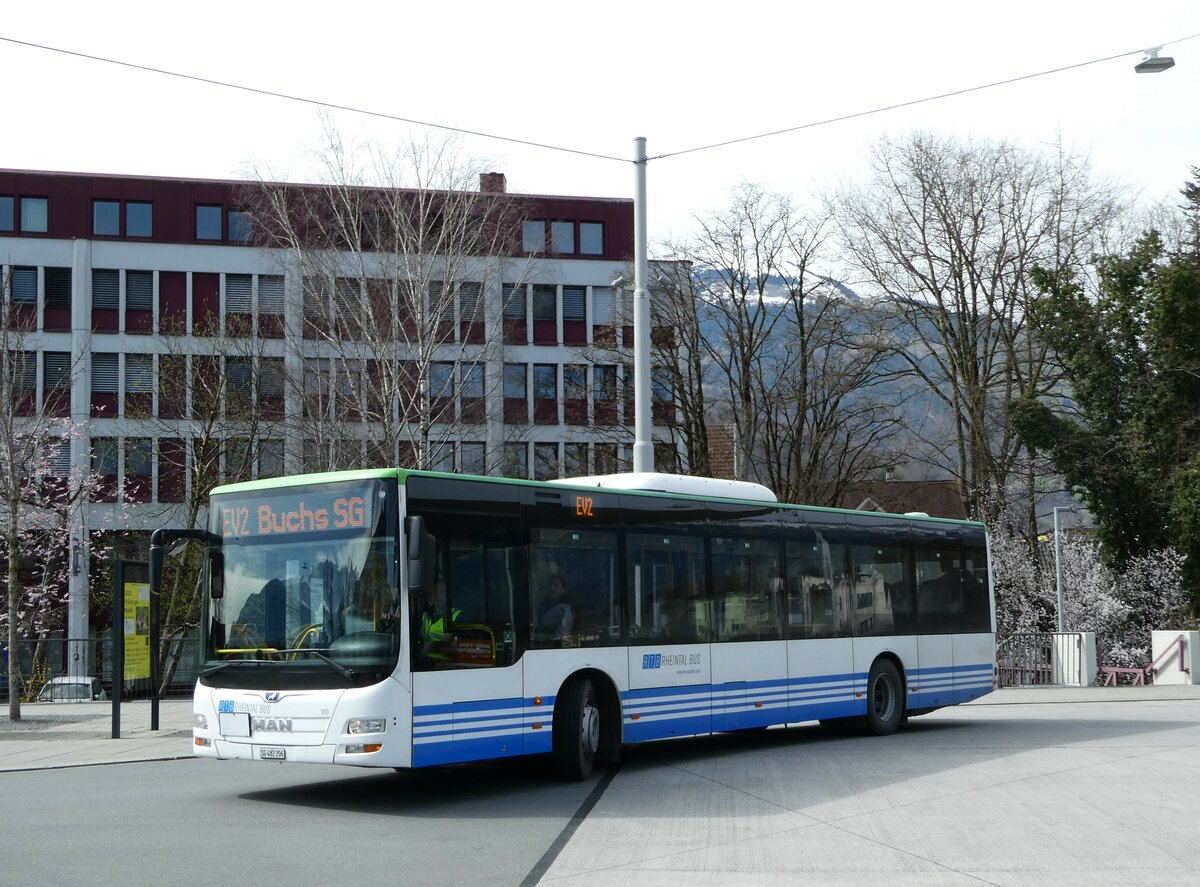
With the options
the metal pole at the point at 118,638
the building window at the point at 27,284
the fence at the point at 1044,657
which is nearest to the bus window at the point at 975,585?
the metal pole at the point at 118,638

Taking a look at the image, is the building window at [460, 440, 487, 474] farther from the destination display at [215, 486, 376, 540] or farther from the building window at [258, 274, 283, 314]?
the destination display at [215, 486, 376, 540]

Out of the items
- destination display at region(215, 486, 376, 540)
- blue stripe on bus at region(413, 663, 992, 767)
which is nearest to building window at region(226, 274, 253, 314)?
blue stripe on bus at region(413, 663, 992, 767)

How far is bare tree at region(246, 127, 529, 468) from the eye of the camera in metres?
34.8

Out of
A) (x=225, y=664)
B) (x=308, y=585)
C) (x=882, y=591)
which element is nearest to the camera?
(x=308, y=585)

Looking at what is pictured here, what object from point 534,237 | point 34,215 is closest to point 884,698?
point 534,237

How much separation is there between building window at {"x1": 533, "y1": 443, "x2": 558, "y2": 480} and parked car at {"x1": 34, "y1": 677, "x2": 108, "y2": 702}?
2661 cm

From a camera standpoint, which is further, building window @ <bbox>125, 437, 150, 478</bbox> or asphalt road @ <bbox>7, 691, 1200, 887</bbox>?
building window @ <bbox>125, 437, 150, 478</bbox>

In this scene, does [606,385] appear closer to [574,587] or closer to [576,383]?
[576,383]

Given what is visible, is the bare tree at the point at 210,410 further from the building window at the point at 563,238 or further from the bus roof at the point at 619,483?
the building window at the point at 563,238

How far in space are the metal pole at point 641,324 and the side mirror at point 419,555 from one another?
7808 mm

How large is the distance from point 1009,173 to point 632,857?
39068mm

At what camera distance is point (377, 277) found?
35.8m

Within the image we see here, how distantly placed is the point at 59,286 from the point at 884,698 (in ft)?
146

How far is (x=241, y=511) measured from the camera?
12953 millimetres
